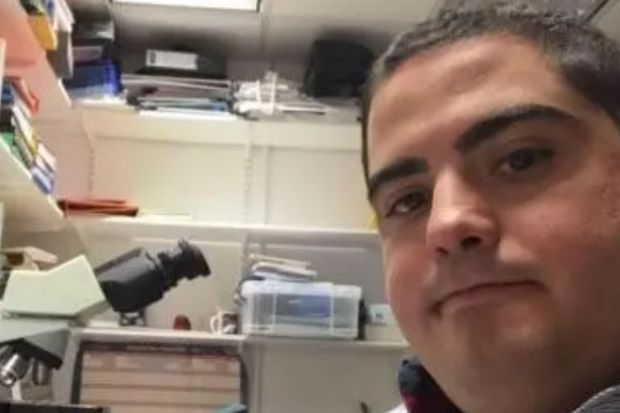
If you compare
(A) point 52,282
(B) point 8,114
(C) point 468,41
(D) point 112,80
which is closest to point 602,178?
(C) point 468,41

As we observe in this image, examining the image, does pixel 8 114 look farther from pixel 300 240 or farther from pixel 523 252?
pixel 523 252

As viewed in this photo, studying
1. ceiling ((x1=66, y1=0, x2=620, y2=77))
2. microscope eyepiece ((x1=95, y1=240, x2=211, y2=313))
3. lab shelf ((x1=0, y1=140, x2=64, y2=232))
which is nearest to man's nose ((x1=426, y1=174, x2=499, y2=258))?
microscope eyepiece ((x1=95, y1=240, x2=211, y2=313))

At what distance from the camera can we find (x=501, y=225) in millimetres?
685

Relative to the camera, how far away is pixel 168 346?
2734 mm

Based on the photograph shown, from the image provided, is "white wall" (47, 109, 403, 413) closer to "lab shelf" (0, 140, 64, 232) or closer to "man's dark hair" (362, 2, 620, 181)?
"lab shelf" (0, 140, 64, 232)

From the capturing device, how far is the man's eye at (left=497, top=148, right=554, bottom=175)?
0.72 meters

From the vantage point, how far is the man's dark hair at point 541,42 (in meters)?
0.75

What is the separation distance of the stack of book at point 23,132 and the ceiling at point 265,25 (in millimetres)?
652

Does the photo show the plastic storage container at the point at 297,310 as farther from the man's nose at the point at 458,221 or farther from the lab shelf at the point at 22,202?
the man's nose at the point at 458,221

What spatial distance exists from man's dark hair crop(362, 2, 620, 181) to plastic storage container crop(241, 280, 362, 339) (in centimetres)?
184

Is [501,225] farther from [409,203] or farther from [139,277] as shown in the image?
[139,277]

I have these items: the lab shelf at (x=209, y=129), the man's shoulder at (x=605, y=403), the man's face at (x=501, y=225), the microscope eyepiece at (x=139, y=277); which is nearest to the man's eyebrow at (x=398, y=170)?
the man's face at (x=501, y=225)

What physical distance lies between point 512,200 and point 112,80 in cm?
238

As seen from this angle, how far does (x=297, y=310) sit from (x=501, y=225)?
209 centimetres
